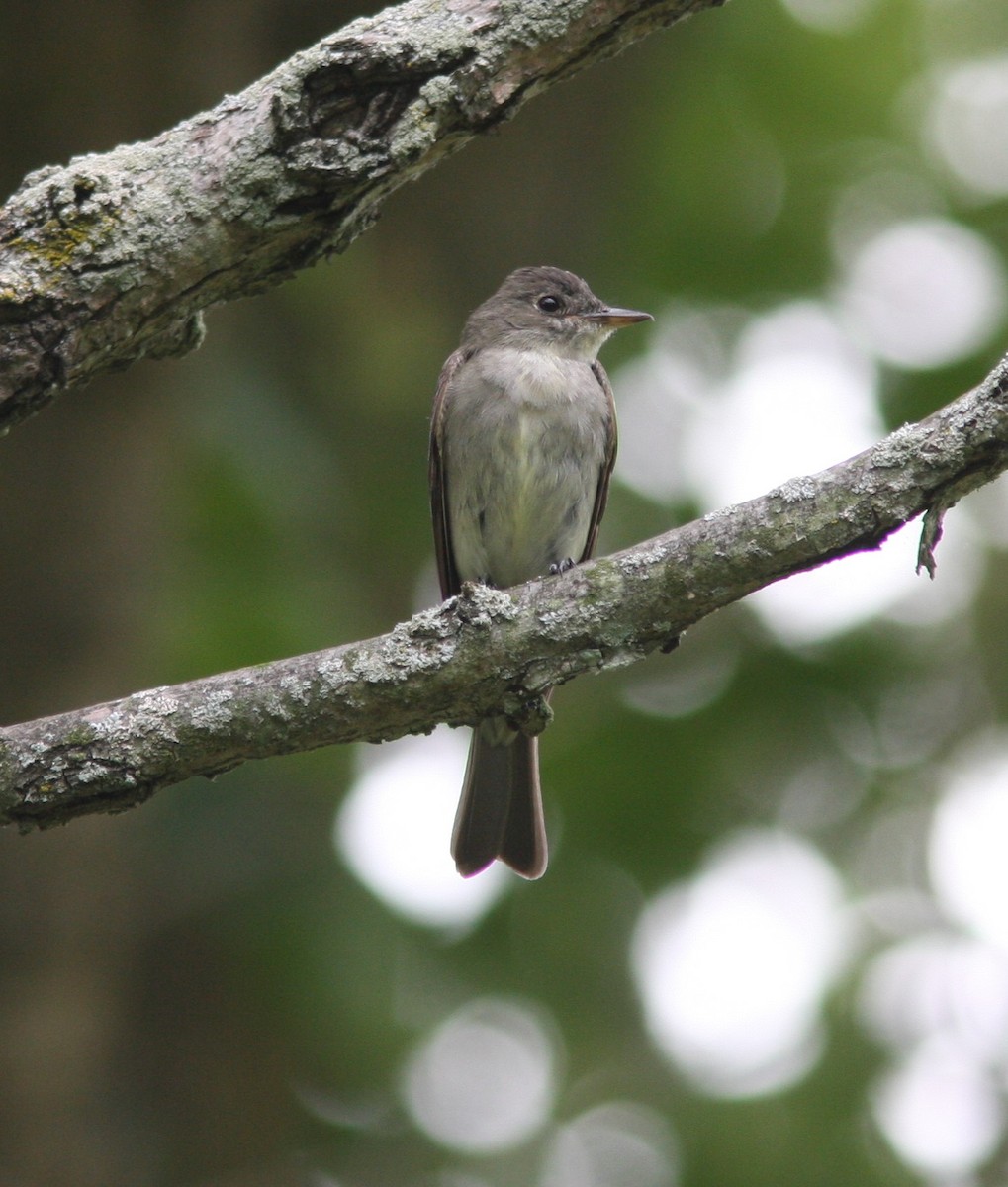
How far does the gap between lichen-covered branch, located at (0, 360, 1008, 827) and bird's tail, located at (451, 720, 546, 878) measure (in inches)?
88.6

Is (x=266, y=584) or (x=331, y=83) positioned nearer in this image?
(x=331, y=83)

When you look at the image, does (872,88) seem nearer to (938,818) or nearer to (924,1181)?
(938,818)

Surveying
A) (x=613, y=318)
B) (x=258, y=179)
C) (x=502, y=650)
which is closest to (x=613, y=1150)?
(x=613, y=318)

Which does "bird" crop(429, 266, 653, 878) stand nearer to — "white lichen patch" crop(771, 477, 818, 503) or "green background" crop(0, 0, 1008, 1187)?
"green background" crop(0, 0, 1008, 1187)

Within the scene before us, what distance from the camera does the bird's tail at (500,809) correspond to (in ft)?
17.7

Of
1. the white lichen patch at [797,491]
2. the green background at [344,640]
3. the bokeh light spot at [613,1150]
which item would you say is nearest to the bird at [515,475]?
the green background at [344,640]

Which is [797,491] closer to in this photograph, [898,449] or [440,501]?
[898,449]

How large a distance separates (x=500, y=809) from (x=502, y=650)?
8.24 ft

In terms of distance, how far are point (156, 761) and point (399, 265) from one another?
5.78 m

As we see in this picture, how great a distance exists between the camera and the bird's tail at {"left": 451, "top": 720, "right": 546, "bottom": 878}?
17.7ft

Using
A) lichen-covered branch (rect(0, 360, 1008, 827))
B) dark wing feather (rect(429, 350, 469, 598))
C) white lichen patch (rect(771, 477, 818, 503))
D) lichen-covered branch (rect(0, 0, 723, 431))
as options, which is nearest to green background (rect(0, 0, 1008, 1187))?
dark wing feather (rect(429, 350, 469, 598))

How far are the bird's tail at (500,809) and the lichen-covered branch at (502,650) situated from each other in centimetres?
225

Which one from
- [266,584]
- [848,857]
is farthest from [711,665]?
[266,584]

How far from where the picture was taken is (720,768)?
715cm
